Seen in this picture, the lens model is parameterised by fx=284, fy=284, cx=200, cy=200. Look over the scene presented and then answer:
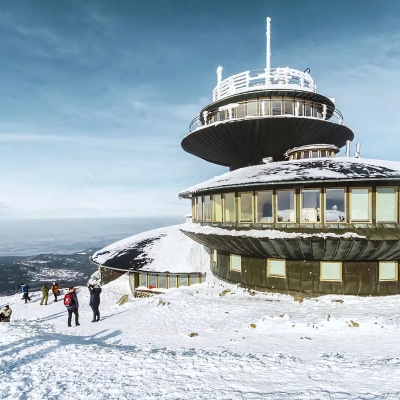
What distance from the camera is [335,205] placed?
14.6m

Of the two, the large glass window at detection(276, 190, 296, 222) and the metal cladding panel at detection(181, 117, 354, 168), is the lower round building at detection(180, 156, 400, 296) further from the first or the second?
the metal cladding panel at detection(181, 117, 354, 168)

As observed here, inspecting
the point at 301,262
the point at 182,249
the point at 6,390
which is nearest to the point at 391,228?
the point at 301,262

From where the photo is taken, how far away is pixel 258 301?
16.1 m

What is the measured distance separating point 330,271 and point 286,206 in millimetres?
4419

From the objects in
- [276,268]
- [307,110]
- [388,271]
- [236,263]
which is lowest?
[236,263]

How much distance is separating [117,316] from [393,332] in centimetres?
1324

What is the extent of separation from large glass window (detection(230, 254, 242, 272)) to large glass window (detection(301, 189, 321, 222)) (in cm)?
572

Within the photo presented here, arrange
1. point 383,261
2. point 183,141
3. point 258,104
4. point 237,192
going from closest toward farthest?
point 383,261 < point 237,192 < point 258,104 < point 183,141

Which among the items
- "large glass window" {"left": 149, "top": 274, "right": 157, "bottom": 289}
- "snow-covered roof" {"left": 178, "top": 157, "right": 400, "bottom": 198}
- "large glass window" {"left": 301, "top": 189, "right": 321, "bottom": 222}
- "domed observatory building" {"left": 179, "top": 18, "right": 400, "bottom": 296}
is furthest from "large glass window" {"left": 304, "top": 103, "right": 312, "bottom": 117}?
"large glass window" {"left": 149, "top": 274, "right": 157, "bottom": 289}

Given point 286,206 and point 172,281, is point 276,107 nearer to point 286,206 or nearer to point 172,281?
point 286,206

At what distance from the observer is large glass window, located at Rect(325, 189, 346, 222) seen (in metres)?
14.4

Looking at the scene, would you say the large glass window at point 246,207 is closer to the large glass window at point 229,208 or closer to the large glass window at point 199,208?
the large glass window at point 229,208

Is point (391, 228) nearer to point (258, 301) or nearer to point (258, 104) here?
point (258, 301)

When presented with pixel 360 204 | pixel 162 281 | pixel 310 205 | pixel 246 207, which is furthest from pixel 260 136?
pixel 162 281
